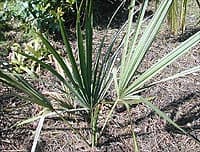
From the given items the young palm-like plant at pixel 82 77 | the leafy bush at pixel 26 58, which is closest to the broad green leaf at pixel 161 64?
the young palm-like plant at pixel 82 77

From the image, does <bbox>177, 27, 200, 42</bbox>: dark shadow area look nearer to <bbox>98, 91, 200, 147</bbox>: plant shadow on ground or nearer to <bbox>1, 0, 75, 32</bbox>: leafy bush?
<bbox>98, 91, 200, 147</bbox>: plant shadow on ground

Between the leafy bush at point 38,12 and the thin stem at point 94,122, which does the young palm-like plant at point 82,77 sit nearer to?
the thin stem at point 94,122

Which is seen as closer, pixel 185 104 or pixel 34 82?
pixel 185 104

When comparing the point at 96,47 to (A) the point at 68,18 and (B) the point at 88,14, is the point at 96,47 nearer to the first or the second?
(A) the point at 68,18

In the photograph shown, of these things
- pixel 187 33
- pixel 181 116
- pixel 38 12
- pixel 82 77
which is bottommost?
pixel 181 116

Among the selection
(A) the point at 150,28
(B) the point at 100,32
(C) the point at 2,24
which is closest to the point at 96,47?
(B) the point at 100,32

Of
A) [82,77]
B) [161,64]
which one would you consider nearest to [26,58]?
[82,77]

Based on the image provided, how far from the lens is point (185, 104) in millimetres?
2762

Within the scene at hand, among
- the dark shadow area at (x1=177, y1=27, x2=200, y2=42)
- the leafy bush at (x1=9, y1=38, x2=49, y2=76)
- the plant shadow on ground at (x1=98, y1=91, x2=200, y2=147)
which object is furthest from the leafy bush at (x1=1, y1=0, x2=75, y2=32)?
the plant shadow on ground at (x1=98, y1=91, x2=200, y2=147)

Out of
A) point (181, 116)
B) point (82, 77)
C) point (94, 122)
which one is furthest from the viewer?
point (181, 116)

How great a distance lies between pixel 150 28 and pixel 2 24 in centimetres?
187

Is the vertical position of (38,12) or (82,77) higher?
(38,12)

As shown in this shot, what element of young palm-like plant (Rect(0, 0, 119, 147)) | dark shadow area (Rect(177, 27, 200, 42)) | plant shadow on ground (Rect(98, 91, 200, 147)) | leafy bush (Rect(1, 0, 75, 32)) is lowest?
plant shadow on ground (Rect(98, 91, 200, 147))

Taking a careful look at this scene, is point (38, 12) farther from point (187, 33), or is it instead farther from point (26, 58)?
point (187, 33)
